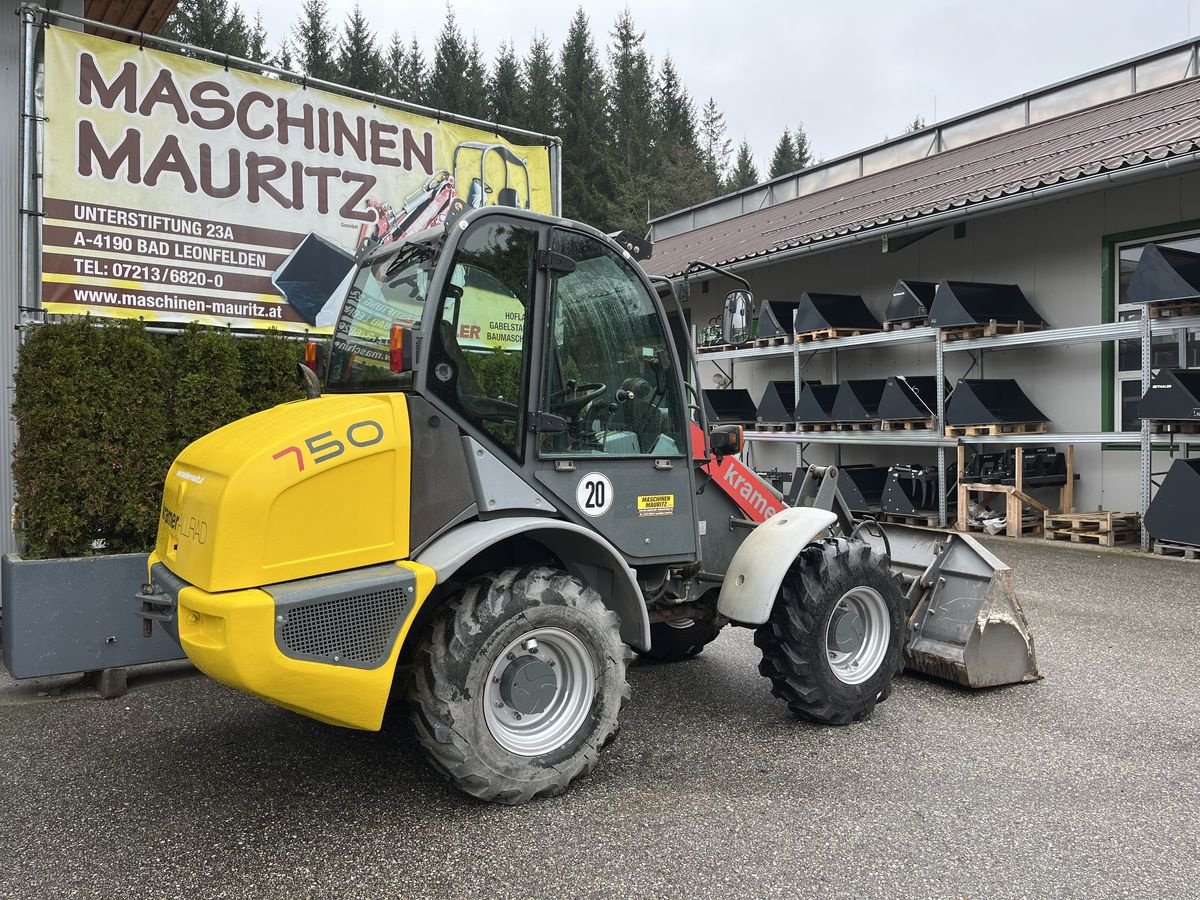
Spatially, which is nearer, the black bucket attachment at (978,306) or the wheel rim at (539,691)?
the wheel rim at (539,691)

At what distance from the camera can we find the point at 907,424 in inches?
475

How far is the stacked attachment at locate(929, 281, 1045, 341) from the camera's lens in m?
11.2

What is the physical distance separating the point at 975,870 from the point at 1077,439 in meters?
8.22

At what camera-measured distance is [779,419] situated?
551 inches

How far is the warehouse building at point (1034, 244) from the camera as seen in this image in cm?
1041

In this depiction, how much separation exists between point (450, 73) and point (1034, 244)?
3244 cm

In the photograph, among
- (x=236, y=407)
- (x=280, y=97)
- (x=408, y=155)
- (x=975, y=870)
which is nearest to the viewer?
(x=975, y=870)

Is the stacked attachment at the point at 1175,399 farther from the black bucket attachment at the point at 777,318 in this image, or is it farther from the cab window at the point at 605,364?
the cab window at the point at 605,364

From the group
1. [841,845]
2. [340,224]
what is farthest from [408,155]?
[841,845]

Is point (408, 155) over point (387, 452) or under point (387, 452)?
over

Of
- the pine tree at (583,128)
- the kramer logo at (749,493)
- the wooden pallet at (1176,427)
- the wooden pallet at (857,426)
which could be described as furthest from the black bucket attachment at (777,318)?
the pine tree at (583,128)

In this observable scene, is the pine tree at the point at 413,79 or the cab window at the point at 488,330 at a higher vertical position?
the pine tree at the point at 413,79

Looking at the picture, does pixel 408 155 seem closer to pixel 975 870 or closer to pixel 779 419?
pixel 975 870

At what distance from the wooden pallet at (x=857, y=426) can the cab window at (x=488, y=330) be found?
9449mm
